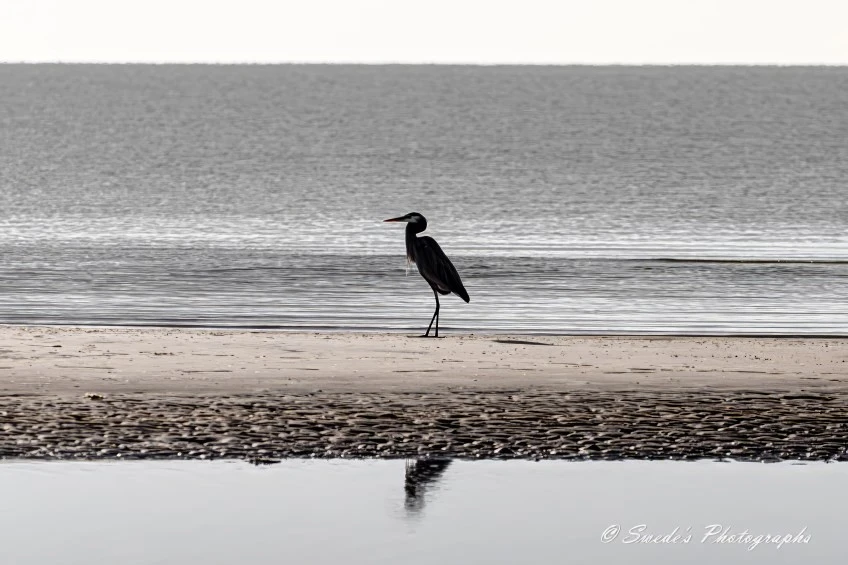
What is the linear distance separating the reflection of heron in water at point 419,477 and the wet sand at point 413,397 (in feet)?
0.99

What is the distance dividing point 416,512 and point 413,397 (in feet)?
13.3

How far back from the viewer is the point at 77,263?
30406mm

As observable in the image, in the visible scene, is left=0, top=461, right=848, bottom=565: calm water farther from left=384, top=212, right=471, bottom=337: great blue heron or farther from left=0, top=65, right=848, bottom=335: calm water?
left=0, top=65, right=848, bottom=335: calm water

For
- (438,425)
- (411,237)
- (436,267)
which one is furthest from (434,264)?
(438,425)

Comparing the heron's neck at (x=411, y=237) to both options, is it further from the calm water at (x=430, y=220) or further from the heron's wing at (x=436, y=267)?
the calm water at (x=430, y=220)

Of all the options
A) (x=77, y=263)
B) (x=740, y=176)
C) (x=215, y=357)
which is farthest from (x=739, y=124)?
(x=215, y=357)

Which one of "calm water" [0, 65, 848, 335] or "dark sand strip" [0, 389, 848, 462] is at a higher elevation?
"calm water" [0, 65, 848, 335]

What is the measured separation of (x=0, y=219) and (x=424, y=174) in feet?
99.9

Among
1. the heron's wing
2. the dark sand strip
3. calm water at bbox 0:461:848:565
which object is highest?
the heron's wing

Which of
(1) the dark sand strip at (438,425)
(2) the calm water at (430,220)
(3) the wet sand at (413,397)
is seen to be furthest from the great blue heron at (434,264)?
(1) the dark sand strip at (438,425)

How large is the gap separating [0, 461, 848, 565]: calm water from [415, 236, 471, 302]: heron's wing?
8.06m

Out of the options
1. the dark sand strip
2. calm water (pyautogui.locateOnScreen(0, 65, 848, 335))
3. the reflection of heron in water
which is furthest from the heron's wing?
the reflection of heron in water

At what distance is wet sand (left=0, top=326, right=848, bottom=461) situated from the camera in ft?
35.5

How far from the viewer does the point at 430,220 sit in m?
47.0
